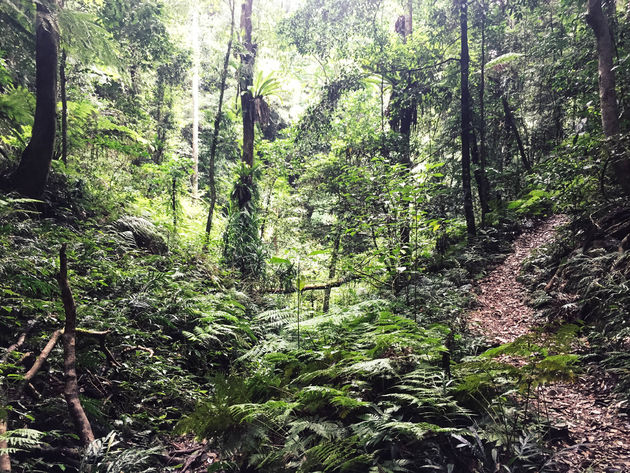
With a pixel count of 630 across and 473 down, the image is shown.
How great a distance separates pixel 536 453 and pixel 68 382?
2739 mm

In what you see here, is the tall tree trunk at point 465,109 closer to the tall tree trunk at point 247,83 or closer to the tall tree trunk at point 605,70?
the tall tree trunk at point 605,70

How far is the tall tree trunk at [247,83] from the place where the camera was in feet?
32.7

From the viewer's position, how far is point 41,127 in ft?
18.6

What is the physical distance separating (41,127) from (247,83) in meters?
5.81

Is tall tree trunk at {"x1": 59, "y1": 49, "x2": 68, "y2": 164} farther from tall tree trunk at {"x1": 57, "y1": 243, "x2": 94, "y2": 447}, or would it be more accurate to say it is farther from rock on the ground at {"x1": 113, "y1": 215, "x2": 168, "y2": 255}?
tall tree trunk at {"x1": 57, "y1": 243, "x2": 94, "y2": 447}

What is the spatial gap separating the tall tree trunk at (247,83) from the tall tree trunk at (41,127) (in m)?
4.96

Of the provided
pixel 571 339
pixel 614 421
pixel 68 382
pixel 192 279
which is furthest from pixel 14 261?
pixel 614 421

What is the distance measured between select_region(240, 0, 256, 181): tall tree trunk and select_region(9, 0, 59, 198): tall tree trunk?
496 cm

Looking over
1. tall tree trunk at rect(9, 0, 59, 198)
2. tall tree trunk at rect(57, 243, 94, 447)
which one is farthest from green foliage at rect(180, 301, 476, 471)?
tall tree trunk at rect(9, 0, 59, 198)

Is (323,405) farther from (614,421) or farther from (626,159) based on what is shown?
(626,159)

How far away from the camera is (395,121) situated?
10641 mm

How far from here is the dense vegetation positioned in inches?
81.1

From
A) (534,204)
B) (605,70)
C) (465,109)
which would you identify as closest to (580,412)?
(605,70)

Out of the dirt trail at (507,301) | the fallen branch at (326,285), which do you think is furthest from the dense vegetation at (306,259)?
the dirt trail at (507,301)
